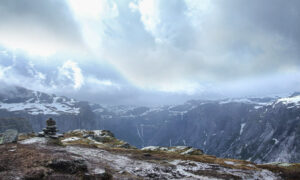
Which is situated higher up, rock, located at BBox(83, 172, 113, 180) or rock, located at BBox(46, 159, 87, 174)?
rock, located at BBox(46, 159, 87, 174)

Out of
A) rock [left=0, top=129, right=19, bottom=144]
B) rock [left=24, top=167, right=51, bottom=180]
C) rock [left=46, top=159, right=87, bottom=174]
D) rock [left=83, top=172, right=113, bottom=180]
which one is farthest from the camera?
rock [left=0, top=129, right=19, bottom=144]

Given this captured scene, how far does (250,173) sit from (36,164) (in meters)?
38.2

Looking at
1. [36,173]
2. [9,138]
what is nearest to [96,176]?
[36,173]

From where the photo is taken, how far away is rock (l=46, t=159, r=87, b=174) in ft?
82.6

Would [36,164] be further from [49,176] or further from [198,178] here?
[198,178]

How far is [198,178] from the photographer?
31.8 m

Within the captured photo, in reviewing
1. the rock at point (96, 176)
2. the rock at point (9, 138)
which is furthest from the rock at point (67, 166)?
the rock at point (9, 138)

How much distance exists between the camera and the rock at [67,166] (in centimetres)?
2517

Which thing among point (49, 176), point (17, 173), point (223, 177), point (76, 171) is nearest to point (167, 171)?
point (223, 177)

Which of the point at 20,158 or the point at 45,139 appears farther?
the point at 45,139

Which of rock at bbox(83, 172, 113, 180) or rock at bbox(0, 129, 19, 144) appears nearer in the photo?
rock at bbox(83, 172, 113, 180)

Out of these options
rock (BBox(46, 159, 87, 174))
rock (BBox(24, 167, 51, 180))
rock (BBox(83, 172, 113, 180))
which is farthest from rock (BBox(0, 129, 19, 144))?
rock (BBox(83, 172, 113, 180))

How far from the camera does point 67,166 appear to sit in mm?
25797

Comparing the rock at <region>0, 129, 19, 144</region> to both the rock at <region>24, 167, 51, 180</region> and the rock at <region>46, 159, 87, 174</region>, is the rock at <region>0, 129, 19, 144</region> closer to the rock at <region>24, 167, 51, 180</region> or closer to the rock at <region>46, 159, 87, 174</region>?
the rock at <region>46, 159, 87, 174</region>
